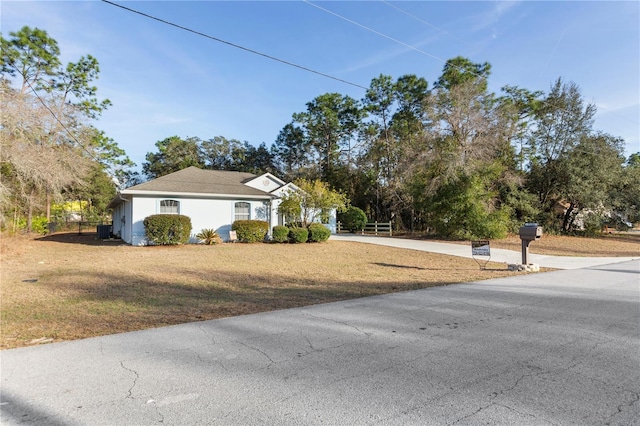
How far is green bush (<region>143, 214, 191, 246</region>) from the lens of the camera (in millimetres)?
16219

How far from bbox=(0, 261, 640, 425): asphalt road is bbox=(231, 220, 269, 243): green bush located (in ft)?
44.3

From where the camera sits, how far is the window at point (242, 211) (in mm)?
19955

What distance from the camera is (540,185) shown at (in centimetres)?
2614

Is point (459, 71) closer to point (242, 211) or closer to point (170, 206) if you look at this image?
point (242, 211)

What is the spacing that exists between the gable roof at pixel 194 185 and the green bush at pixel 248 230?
1.77m

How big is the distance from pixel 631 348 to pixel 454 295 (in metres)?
3.14

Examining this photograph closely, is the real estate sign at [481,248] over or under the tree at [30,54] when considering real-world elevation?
under

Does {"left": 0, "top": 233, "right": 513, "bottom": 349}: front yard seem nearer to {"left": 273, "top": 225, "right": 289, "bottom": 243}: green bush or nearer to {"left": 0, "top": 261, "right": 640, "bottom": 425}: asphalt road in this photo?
{"left": 0, "top": 261, "right": 640, "bottom": 425}: asphalt road

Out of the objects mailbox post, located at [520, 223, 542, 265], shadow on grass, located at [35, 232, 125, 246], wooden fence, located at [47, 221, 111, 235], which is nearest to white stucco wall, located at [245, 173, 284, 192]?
shadow on grass, located at [35, 232, 125, 246]

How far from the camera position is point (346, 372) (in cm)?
329

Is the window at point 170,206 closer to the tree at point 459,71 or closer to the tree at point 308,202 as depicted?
the tree at point 308,202

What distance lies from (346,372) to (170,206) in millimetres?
16940

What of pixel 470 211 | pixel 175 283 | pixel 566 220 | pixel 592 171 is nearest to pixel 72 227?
pixel 175 283

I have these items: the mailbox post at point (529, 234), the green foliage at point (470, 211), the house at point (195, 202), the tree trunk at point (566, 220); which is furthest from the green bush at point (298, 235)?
the tree trunk at point (566, 220)
